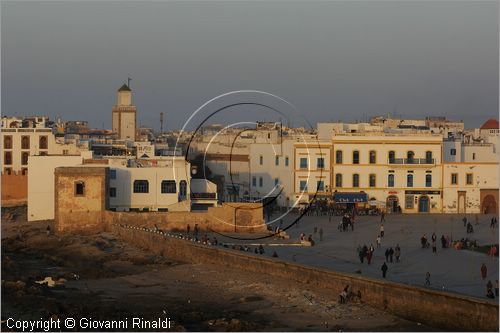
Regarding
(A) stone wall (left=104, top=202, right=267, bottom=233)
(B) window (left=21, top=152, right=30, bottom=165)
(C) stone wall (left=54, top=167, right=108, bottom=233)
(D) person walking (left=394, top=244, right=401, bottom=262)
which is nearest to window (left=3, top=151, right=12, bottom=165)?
(B) window (left=21, top=152, right=30, bottom=165)

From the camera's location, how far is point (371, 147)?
4912 centimetres

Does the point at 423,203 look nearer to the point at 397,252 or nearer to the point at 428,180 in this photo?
the point at 428,180

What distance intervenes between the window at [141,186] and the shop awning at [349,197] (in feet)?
27.0

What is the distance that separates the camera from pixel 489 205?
161 ft

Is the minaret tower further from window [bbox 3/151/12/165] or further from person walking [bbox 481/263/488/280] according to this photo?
person walking [bbox 481/263/488/280]

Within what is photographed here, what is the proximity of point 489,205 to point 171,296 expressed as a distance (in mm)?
24186

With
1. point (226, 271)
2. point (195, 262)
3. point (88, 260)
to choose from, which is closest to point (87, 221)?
point (88, 260)

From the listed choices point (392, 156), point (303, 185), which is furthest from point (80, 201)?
point (392, 156)

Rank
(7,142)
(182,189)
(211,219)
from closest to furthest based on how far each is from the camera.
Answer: (211,219) < (182,189) < (7,142)

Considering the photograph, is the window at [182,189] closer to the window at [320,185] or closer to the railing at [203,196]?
the railing at [203,196]

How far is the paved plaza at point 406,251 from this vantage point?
98.3 ft

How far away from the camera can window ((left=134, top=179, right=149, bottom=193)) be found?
149 feet

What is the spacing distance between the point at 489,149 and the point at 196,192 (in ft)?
50.8

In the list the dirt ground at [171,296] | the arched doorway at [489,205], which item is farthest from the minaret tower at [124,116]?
the dirt ground at [171,296]
